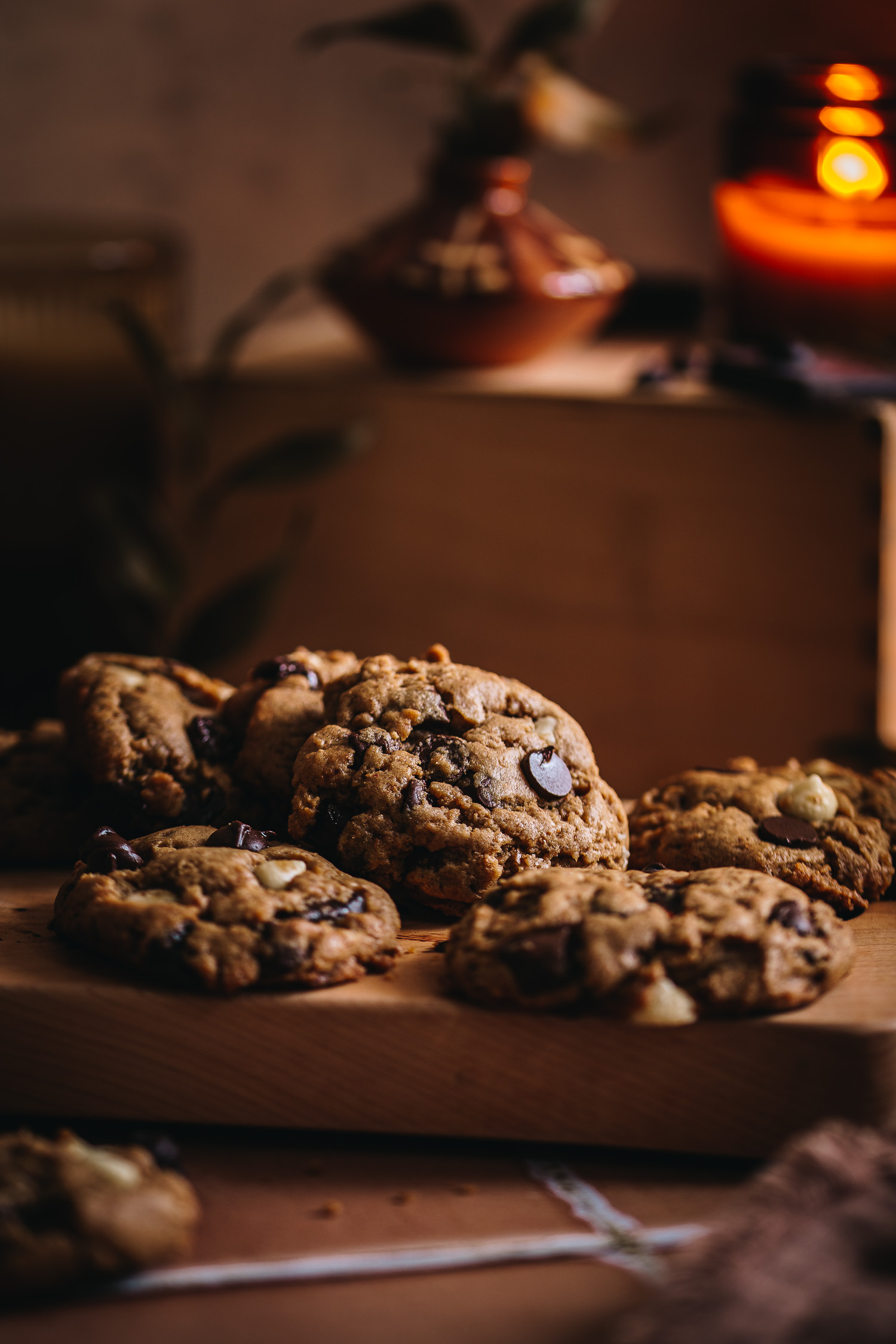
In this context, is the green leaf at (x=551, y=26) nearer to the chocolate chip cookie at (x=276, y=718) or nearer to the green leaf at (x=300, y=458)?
the green leaf at (x=300, y=458)

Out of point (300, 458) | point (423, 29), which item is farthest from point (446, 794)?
point (423, 29)

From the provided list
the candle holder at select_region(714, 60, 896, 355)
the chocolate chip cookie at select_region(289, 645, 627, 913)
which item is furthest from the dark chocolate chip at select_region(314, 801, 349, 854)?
the candle holder at select_region(714, 60, 896, 355)

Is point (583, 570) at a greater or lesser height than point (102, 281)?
lesser

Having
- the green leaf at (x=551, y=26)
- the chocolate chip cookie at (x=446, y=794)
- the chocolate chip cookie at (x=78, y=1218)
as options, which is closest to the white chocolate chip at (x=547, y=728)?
the chocolate chip cookie at (x=446, y=794)

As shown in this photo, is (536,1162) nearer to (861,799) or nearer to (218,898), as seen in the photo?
(218,898)

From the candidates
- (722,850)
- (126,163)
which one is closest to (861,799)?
(722,850)

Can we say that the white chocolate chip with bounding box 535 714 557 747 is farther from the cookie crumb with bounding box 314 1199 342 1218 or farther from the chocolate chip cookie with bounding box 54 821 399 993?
the cookie crumb with bounding box 314 1199 342 1218

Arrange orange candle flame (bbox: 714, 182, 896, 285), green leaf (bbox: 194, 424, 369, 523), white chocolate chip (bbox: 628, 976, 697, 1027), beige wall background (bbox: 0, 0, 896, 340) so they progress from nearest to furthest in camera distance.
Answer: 1. white chocolate chip (bbox: 628, 976, 697, 1027)
2. green leaf (bbox: 194, 424, 369, 523)
3. orange candle flame (bbox: 714, 182, 896, 285)
4. beige wall background (bbox: 0, 0, 896, 340)
